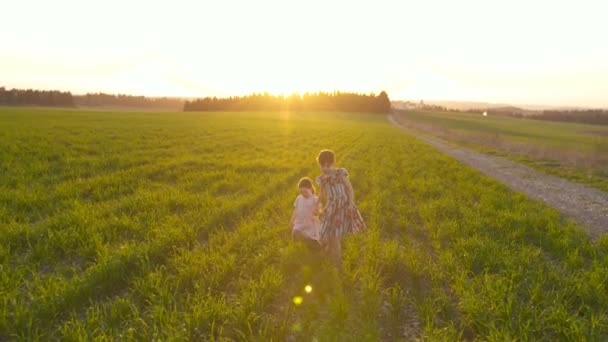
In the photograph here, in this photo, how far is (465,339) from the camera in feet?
12.8

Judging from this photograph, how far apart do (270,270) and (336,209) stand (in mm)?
1549

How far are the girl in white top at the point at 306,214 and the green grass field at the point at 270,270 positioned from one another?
1.14 ft

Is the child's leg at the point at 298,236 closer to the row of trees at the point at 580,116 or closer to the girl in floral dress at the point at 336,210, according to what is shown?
the girl in floral dress at the point at 336,210

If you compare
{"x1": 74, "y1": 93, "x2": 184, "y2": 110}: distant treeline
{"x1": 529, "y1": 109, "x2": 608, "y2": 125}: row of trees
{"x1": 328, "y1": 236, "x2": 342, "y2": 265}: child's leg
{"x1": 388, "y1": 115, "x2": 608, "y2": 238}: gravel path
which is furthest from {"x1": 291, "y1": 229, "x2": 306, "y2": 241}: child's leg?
{"x1": 74, "y1": 93, "x2": 184, "y2": 110}: distant treeline

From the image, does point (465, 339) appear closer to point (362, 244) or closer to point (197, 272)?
point (362, 244)

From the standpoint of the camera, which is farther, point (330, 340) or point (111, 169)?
point (111, 169)

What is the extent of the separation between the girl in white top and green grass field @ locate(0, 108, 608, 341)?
35 cm

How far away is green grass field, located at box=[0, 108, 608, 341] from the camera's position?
3.88 m

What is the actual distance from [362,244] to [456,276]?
6.72 feet

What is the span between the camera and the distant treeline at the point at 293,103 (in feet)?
350

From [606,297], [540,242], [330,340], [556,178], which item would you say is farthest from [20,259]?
[556,178]

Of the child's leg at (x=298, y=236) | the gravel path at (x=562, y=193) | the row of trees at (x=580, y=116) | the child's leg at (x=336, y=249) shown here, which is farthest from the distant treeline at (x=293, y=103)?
the child's leg at (x=336, y=249)

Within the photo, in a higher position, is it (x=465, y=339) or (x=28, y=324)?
(x=28, y=324)

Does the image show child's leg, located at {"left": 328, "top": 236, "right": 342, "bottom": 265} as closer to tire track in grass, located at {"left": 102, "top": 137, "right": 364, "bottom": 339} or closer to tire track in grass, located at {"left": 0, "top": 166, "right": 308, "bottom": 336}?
tire track in grass, located at {"left": 102, "top": 137, "right": 364, "bottom": 339}
